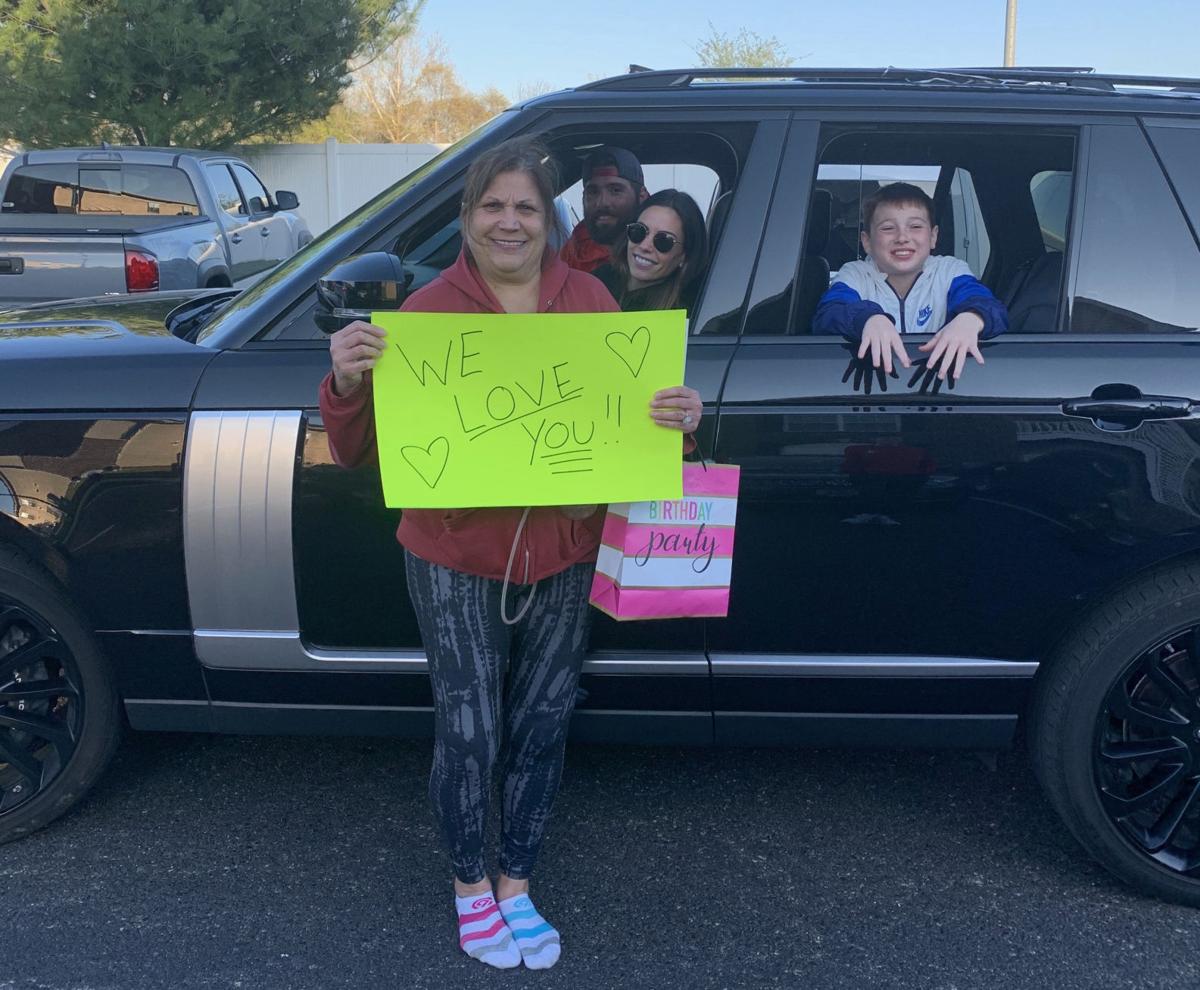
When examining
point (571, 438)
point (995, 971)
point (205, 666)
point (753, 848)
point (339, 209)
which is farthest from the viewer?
point (339, 209)

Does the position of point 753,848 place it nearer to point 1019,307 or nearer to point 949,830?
point 949,830

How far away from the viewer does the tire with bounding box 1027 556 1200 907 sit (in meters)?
2.61

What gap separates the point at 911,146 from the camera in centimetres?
313

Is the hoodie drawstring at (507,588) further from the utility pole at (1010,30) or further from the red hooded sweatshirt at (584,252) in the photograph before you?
the utility pole at (1010,30)

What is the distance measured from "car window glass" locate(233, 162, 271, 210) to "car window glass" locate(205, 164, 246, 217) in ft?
1.00

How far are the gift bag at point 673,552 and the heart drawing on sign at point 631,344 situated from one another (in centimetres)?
27

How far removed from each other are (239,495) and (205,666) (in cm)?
44

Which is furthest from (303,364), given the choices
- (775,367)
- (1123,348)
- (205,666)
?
(1123,348)

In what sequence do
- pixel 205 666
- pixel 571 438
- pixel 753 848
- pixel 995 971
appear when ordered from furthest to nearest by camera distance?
pixel 753 848
pixel 205 666
pixel 995 971
pixel 571 438

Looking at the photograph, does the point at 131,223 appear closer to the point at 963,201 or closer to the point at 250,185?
the point at 250,185

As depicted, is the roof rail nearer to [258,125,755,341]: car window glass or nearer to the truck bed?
[258,125,755,341]: car window glass

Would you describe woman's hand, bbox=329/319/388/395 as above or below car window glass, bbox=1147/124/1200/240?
below

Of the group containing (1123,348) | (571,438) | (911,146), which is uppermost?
(911,146)

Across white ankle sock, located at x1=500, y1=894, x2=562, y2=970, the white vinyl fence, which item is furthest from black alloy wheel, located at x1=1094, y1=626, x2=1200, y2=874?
the white vinyl fence
